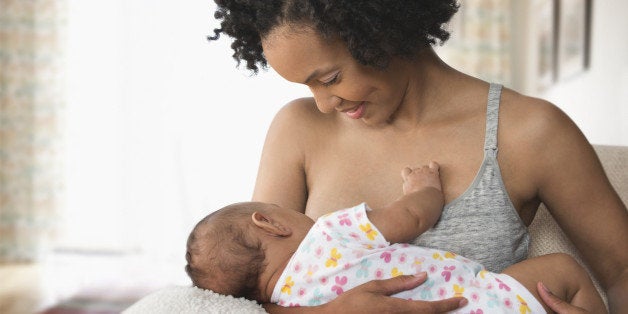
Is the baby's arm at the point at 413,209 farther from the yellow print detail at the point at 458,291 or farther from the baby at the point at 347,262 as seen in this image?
the yellow print detail at the point at 458,291

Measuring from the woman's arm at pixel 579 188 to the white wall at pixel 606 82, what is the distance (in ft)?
9.84

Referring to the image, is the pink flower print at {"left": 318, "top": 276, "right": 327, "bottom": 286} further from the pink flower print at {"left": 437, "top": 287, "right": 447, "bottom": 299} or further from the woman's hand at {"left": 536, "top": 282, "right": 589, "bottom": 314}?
the woman's hand at {"left": 536, "top": 282, "right": 589, "bottom": 314}

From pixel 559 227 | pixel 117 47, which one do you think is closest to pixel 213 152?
pixel 117 47

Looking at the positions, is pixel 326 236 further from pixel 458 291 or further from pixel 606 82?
pixel 606 82

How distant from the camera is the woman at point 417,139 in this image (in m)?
1.56

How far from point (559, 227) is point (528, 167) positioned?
255 millimetres

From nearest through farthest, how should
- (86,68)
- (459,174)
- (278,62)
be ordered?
(278,62) → (459,174) → (86,68)

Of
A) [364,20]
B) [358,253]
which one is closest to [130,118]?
[364,20]

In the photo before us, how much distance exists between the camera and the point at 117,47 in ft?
23.5

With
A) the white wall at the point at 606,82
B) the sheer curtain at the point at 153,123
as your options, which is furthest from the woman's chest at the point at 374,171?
the sheer curtain at the point at 153,123

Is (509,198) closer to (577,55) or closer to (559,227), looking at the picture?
(559,227)

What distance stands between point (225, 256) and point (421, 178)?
46 centimetres

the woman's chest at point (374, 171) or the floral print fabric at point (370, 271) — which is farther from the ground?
the woman's chest at point (374, 171)

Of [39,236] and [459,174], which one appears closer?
[459,174]
